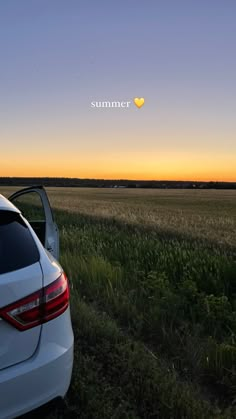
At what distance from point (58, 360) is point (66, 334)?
0.55 ft

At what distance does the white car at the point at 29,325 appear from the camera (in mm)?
2100

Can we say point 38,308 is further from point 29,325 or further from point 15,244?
point 15,244

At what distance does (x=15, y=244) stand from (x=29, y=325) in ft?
1.62

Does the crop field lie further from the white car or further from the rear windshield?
the rear windshield

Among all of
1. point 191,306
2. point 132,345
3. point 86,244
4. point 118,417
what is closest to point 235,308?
point 191,306

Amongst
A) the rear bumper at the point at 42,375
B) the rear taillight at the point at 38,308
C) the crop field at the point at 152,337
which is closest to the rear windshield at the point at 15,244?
the rear taillight at the point at 38,308

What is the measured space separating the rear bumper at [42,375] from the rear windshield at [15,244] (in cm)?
38

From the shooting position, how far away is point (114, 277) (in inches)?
243

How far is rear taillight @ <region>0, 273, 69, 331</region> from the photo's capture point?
83.0 inches

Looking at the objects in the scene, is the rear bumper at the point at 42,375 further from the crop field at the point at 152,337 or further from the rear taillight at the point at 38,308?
the crop field at the point at 152,337

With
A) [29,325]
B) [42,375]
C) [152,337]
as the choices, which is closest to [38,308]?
[29,325]

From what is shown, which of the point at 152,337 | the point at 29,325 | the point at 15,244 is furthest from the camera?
the point at 152,337

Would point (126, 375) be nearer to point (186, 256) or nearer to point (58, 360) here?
point (58, 360)

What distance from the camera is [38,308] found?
223cm
